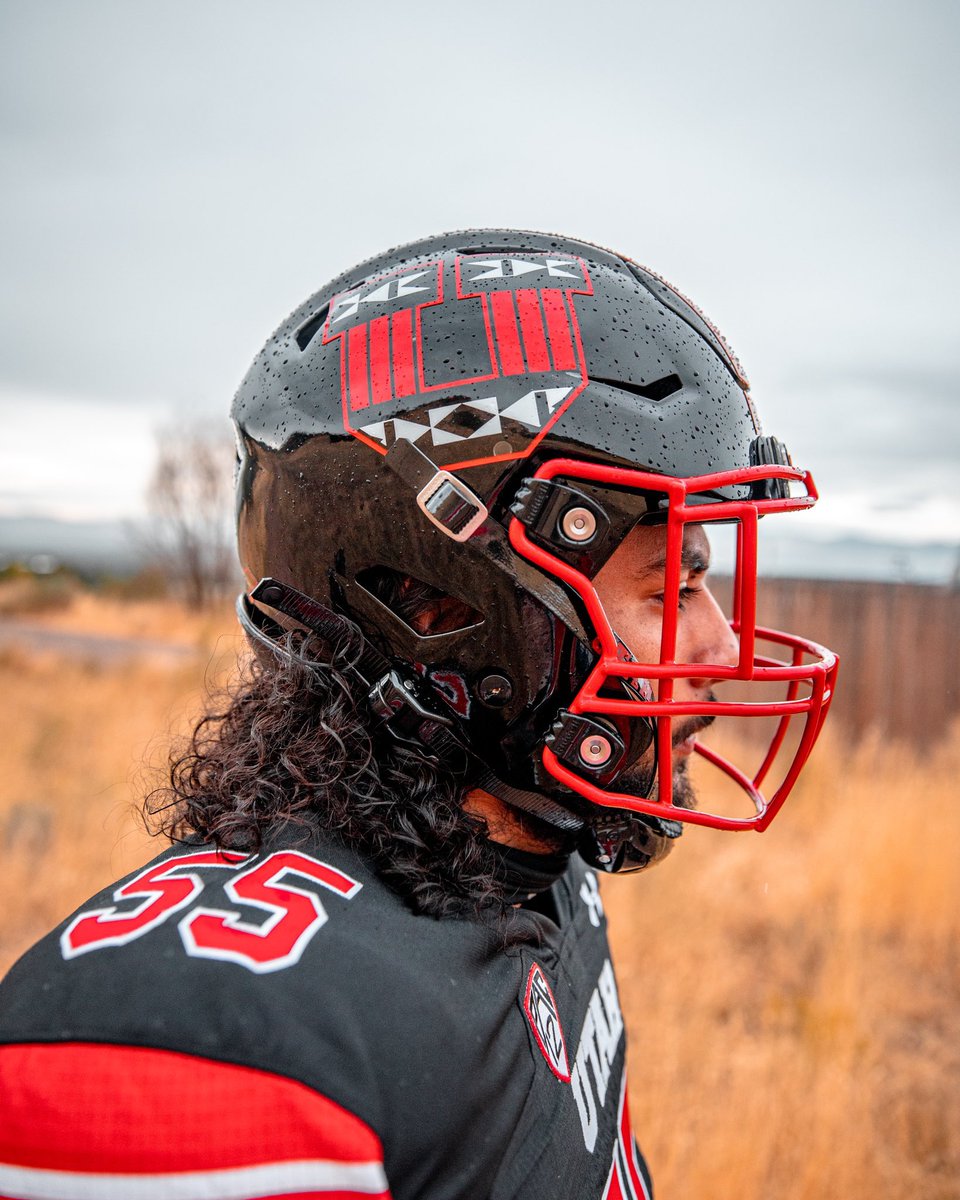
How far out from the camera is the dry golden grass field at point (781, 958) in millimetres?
3201

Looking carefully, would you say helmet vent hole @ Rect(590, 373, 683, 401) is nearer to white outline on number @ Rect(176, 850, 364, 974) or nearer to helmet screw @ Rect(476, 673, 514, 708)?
helmet screw @ Rect(476, 673, 514, 708)

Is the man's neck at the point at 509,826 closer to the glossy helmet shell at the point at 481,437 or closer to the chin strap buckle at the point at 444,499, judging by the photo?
the glossy helmet shell at the point at 481,437

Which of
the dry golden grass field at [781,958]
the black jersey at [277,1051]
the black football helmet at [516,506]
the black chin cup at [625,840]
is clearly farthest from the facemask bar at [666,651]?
the dry golden grass field at [781,958]

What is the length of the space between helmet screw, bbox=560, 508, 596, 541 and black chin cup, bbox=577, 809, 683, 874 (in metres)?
0.55

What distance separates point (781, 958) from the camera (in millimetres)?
4660

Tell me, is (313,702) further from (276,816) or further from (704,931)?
(704,931)

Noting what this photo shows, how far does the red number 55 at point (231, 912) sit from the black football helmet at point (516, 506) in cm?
37

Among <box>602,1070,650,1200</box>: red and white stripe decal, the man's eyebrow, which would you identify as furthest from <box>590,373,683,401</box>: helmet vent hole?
<box>602,1070,650,1200</box>: red and white stripe decal

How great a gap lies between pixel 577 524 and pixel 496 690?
334 millimetres

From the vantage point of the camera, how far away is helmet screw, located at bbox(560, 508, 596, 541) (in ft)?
4.98

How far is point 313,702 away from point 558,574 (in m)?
0.52

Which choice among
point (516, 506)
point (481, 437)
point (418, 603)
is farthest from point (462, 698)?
point (481, 437)

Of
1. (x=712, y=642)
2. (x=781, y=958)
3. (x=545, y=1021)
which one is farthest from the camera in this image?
(x=781, y=958)

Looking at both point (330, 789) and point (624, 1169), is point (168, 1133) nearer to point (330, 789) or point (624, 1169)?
point (330, 789)
